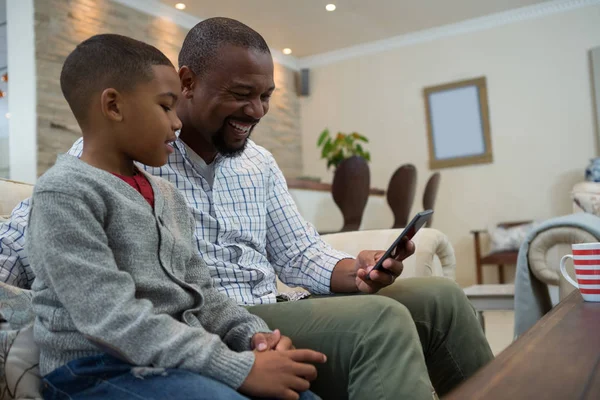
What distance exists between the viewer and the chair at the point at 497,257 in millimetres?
4965

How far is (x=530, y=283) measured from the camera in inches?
80.6

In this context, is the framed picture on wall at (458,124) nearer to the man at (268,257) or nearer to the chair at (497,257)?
the chair at (497,257)

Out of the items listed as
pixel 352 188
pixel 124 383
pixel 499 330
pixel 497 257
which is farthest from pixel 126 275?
pixel 497 257

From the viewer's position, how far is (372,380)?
78cm

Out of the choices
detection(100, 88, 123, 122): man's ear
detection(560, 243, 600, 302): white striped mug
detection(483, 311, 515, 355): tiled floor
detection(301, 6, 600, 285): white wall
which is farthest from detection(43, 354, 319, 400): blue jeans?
detection(301, 6, 600, 285): white wall

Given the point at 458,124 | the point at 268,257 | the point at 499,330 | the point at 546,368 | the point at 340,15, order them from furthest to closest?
the point at 458,124 → the point at 340,15 → the point at 499,330 → the point at 268,257 → the point at 546,368

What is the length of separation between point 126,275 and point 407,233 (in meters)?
0.50

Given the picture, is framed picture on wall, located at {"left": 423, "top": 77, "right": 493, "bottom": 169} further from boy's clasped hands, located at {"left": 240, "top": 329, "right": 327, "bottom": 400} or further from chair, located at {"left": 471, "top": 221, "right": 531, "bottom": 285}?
boy's clasped hands, located at {"left": 240, "top": 329, "right": 327, "bottom": 400}

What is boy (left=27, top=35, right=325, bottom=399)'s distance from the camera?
67 cm

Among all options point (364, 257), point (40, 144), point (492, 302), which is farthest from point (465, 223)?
point (364, 257)

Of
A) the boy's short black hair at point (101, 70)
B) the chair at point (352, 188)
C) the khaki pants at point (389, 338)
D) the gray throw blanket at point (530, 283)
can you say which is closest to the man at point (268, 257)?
the khaki pants at point (389, 338)

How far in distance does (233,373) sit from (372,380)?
0.20m

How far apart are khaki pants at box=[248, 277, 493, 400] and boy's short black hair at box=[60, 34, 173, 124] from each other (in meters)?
0.43

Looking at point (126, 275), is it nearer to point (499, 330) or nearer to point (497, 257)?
point (499, 330)
